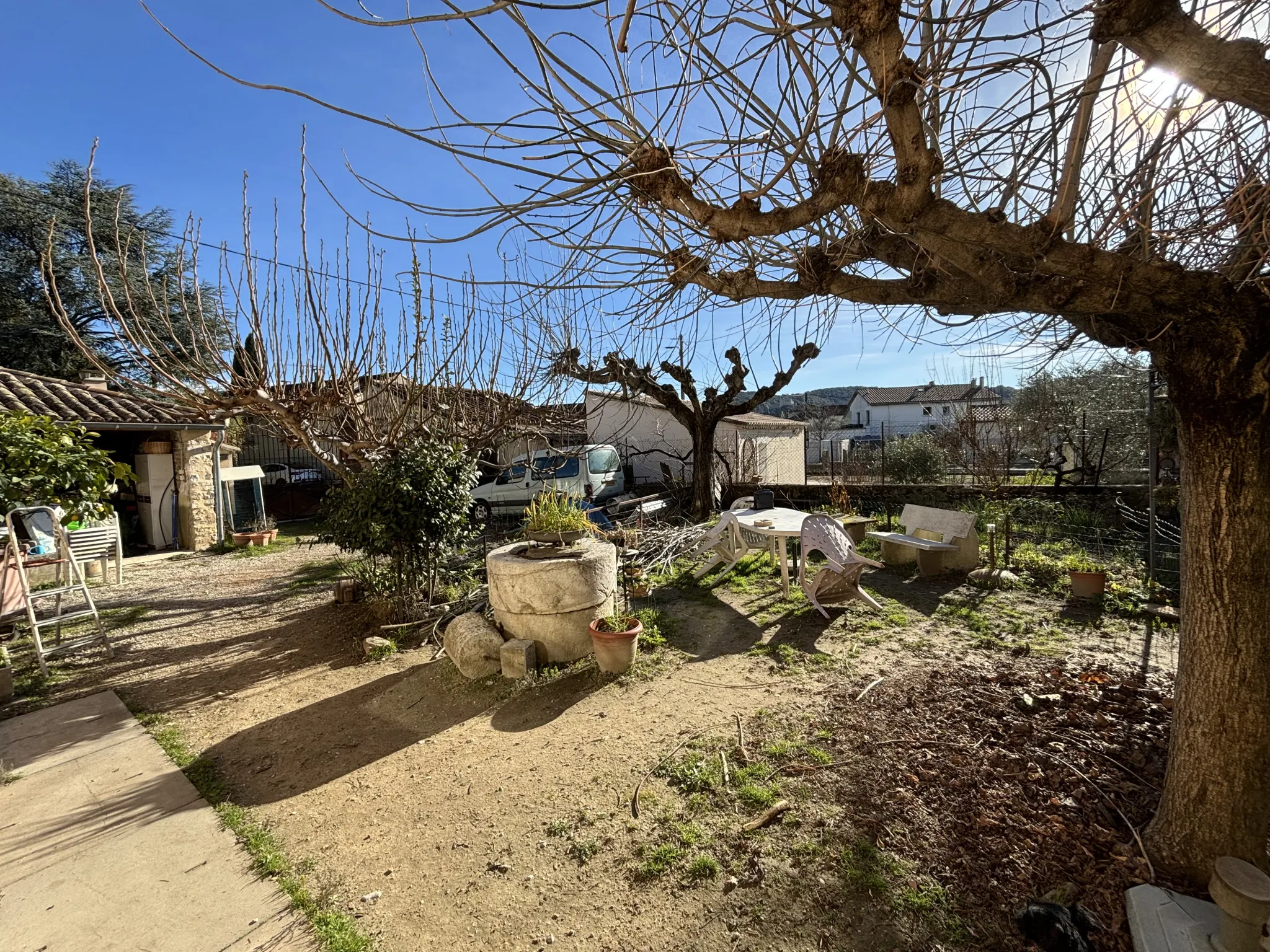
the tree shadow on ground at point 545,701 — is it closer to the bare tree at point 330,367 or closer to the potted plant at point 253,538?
the bare tree at point 330,367

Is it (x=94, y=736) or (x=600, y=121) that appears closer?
(x=600, y=121)

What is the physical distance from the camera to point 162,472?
1085 cm

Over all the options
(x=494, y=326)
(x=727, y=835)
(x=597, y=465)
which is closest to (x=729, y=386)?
(x=597, y=465)

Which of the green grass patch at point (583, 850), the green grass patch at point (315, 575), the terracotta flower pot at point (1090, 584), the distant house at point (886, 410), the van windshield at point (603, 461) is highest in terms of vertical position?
the distant house at point (886, 410)

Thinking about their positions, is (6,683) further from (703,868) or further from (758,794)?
(758,794)

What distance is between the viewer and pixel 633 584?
6480 mm

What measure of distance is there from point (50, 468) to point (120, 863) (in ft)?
13.8

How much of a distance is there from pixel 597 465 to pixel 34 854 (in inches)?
424

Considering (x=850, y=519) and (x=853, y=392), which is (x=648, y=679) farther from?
(x=853, y=392)

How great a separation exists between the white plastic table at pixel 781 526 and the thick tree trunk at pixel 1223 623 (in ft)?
11.8

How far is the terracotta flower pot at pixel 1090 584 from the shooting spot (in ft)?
18.2

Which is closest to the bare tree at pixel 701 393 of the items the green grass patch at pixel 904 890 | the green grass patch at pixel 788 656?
the green grass patch at pixel 788 656

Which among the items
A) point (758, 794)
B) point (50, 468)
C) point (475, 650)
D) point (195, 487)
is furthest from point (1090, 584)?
point (195, 487)

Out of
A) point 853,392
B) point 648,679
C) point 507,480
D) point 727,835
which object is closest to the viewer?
point 727,835
